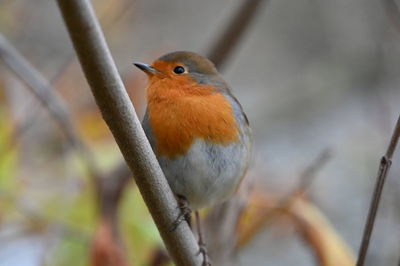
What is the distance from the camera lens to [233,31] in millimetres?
3555

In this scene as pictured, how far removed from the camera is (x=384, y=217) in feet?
14.9

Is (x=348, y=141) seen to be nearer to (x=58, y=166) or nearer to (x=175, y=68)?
(x=58, y=166)

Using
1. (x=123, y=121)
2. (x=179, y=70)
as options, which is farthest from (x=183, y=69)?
(x=123, y=121)

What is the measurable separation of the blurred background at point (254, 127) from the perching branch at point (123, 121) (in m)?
0.91

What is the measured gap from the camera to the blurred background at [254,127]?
325cm

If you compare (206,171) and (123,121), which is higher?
(123,121)

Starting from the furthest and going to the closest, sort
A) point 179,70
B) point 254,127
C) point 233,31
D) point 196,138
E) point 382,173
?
1. point 254,127
2. point 233,31
3. point 179,70
4. point 196,138
5. point 382,173

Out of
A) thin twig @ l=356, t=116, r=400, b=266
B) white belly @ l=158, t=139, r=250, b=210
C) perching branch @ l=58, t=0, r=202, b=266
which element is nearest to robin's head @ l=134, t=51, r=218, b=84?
white belly @ l=158, t=139, r=250, b=210

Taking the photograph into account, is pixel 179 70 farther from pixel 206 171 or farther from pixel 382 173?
pixel 382 173

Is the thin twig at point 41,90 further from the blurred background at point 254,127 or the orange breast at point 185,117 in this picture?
the orange breast at point 185,117

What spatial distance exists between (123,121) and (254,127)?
17.2 feet

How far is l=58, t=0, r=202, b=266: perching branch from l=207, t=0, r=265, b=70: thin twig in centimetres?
161

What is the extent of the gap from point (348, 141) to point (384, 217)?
5.99 feet

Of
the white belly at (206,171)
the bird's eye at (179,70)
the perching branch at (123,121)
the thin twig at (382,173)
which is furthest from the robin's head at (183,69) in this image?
the thin twig at (382,173)
